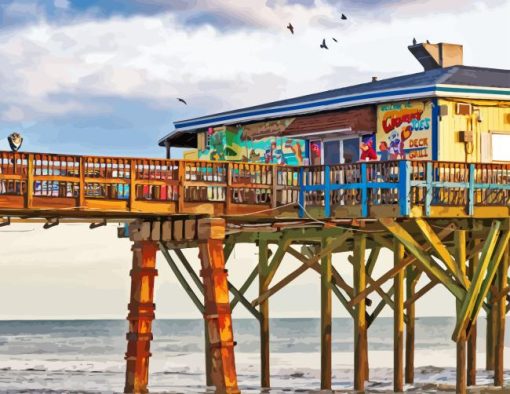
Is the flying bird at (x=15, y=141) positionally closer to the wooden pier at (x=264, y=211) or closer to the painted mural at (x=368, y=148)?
the wooden pier at (x=264, y=211)

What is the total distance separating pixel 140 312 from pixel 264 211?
401cm

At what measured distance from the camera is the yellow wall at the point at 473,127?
→ 1256 inches

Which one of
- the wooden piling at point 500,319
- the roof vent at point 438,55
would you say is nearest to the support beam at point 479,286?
the wooden piling at point 500,319

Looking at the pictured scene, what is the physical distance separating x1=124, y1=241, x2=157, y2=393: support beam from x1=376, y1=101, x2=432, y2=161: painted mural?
5978mm

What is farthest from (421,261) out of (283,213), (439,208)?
(283,213)

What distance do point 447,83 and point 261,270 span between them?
762 cm

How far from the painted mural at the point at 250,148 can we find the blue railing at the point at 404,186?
195 inches

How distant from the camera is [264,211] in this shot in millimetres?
29750

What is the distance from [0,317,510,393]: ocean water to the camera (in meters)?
42.8

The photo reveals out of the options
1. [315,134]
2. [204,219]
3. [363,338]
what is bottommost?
[363,338]

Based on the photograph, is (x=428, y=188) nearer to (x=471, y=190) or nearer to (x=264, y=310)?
(x=471, y=190)

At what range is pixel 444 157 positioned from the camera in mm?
31844

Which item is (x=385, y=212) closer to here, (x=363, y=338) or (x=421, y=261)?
(x=421, y=261)

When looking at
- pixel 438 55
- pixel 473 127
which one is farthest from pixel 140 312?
pixel 438 55
